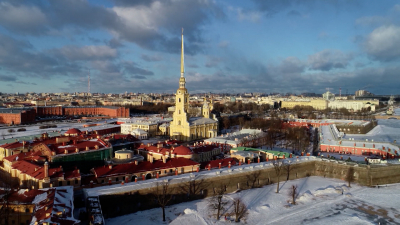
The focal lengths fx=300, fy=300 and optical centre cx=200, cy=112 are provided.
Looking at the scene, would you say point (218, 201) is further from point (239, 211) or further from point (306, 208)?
point (306, 208)

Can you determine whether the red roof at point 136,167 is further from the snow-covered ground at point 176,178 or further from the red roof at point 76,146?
the red roof at point 76,146

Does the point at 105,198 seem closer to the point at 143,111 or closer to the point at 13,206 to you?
the point at 13,206

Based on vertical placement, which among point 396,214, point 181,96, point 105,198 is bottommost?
point 396,214

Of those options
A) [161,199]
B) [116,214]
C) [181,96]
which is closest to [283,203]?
[161,199]

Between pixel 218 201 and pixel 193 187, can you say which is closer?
pixel 218 201

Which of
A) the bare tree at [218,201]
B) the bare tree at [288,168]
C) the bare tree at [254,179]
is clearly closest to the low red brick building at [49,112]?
the bare tree at [218,201]

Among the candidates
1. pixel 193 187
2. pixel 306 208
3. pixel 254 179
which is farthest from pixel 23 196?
pixel 306 208
